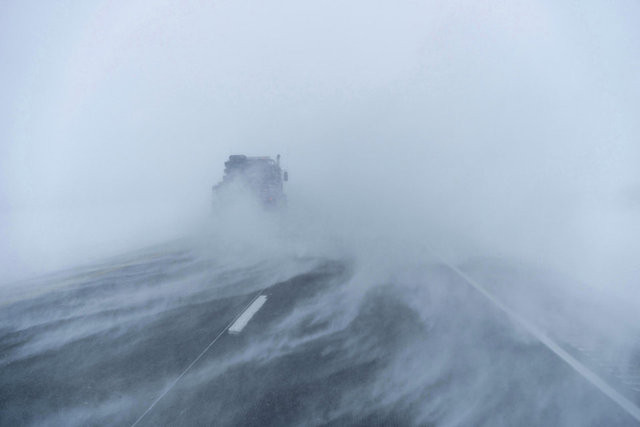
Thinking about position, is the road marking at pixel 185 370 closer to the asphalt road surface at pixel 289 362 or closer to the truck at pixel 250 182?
the asphalt road surface at pixel 289 362

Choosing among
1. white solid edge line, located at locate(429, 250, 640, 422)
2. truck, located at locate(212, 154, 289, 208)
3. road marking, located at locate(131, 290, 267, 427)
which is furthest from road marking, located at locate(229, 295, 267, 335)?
truck, located at locate(212, 154, 289, 208)

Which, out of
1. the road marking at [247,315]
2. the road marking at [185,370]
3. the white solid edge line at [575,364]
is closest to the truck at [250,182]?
the road marking at [247,315]

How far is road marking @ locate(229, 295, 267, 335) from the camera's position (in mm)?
5711

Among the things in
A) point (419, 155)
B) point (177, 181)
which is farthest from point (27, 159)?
point (419, 155)

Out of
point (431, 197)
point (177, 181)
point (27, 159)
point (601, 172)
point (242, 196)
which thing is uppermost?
point (27, 159)

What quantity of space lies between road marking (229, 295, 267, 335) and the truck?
35.7 ft

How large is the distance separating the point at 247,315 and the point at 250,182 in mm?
12188

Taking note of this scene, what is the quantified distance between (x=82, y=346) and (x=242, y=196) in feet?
42.0

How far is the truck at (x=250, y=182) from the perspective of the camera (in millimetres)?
17656

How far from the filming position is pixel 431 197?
1307 inches

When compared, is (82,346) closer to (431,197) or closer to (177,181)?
(431,197)

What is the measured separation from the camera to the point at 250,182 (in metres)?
18.0

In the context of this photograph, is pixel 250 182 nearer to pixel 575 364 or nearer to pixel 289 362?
pixel 289 362

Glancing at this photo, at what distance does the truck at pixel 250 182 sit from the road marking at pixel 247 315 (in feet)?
35.7
